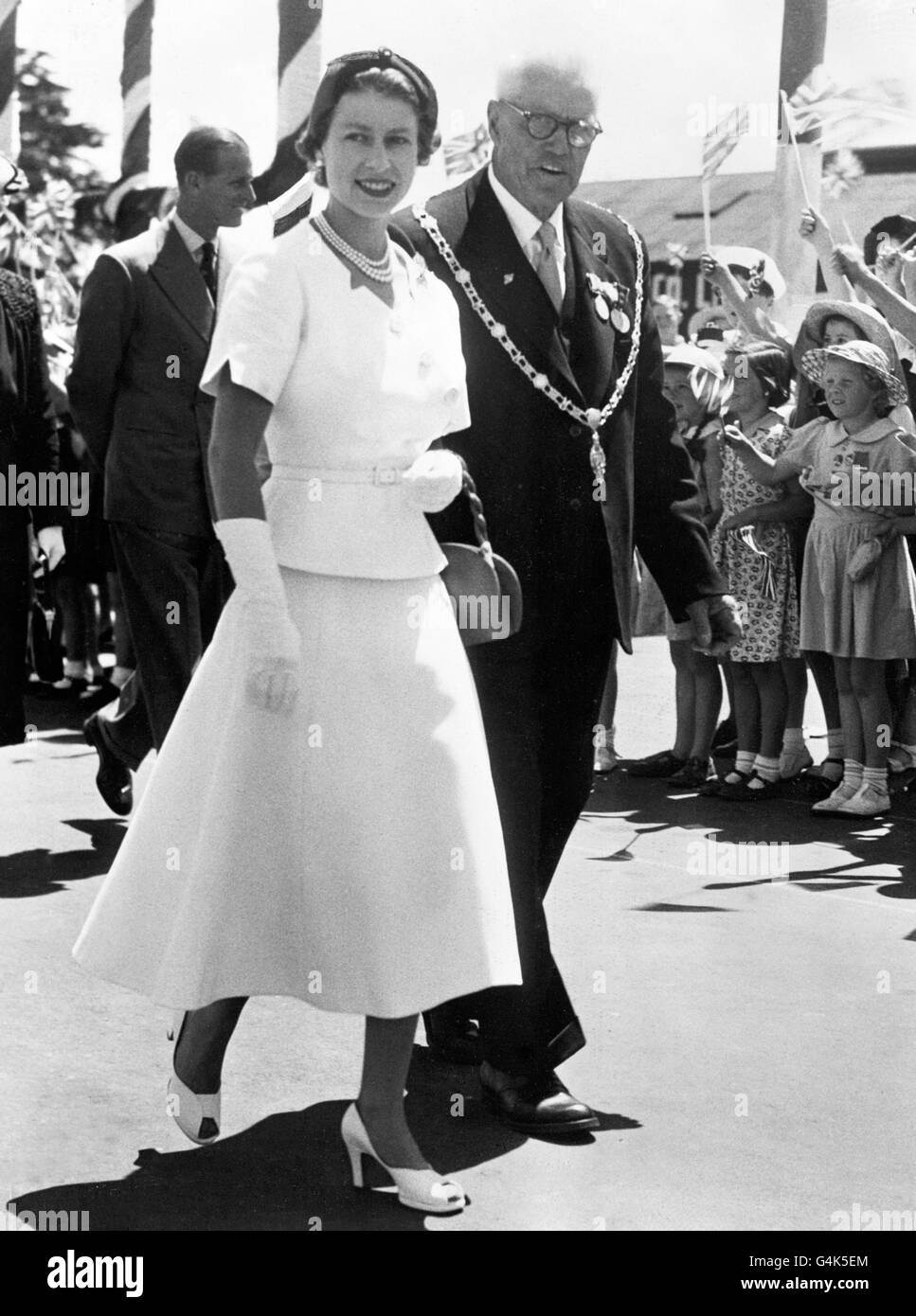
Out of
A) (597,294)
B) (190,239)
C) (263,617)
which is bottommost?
(263,617)

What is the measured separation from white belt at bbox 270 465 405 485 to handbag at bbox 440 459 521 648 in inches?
11.6

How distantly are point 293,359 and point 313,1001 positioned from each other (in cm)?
115

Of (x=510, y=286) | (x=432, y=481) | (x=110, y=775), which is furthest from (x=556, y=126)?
(x=110, y=775)

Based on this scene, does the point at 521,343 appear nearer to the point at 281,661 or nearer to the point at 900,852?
the point at 281,661

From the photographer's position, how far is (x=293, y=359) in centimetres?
384

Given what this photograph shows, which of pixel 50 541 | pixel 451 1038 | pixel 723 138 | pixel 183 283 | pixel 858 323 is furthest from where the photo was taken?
pixel 723 138

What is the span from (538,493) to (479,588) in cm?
42

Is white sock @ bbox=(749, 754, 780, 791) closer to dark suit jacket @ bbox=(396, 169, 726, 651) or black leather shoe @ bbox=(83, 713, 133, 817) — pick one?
black leather shoe @ bbox=(83, 713, 133, 817)

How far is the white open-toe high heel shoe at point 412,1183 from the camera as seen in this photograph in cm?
390

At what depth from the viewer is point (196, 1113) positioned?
4.25 m

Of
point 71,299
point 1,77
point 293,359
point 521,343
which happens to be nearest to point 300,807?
point 293,359

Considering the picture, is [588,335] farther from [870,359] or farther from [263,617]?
[870,359]

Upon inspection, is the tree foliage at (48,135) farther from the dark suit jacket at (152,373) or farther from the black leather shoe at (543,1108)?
the black leather shoe at (543,1108)

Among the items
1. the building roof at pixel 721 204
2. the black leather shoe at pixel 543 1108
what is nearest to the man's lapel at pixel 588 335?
the black leather shoe at pixel 543 1108
